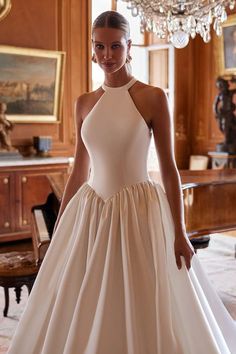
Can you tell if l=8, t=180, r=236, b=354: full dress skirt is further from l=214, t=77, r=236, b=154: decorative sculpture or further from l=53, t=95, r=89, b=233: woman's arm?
l=214, t=77, r=236, b=154: decorative sculpture

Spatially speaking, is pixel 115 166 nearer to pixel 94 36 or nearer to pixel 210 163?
pixel 94 36

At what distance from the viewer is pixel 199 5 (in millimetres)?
4461

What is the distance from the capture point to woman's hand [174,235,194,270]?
66.7 inches

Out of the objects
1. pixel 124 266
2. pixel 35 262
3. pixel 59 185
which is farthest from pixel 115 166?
pixel 59 185

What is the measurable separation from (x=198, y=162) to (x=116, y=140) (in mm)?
6219

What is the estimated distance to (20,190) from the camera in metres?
5.52

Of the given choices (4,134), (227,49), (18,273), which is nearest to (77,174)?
(18,273)

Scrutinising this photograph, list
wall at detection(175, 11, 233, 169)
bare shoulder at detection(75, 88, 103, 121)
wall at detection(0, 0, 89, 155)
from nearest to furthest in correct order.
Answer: bare shoulder at detection(75, 88, 103, 121), wall at detection(0, 0, 89, 155), wall at detection(175, 11, 233, 169)

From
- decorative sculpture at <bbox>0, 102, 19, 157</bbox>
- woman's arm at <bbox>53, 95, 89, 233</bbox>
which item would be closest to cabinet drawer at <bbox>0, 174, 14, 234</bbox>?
decorative sculpture at <bbox>0, 102, 19, 157</bbox>

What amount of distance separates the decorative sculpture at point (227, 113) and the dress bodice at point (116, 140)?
541 centimetres

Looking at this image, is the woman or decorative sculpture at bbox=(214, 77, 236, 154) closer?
the woman

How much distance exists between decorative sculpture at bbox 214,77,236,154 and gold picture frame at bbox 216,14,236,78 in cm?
34

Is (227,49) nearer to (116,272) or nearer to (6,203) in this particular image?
(6,203)

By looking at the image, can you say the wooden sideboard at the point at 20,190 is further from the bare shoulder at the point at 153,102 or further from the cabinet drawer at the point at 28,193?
the bare shoulder at the point at 153,102
